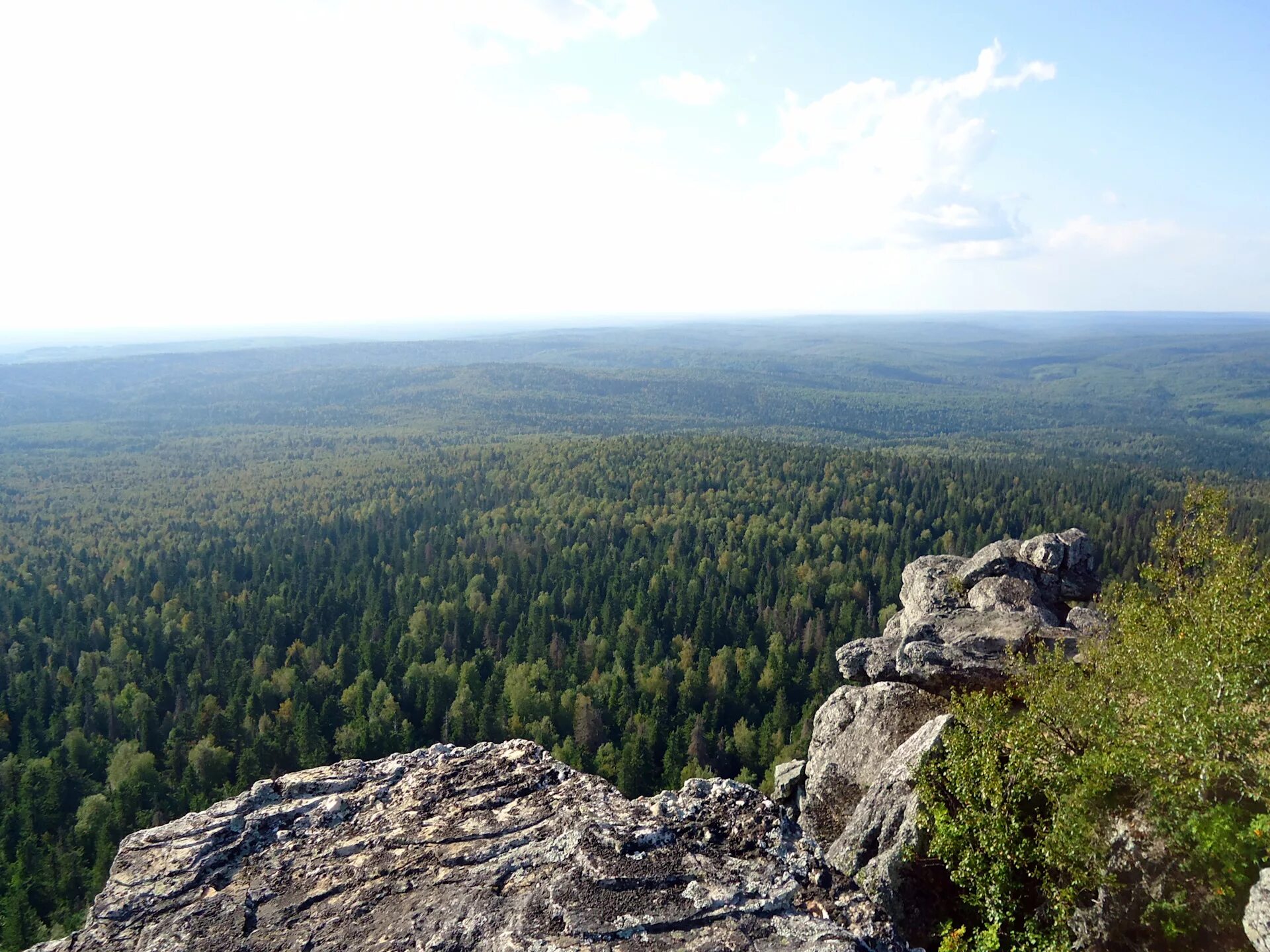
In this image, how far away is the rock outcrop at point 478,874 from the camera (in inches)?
428

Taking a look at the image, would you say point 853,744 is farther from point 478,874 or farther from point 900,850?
point 478,874

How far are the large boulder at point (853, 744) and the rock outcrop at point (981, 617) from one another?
4.54 feet

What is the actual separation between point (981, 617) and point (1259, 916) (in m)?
18.8

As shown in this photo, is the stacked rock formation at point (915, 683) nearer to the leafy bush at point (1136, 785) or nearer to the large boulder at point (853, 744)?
the large boulder at point (853, 744)

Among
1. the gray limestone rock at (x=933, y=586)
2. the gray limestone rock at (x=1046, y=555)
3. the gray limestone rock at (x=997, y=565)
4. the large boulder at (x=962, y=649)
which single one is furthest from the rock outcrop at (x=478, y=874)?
the gray limestone rock at (x=1046, y=555)

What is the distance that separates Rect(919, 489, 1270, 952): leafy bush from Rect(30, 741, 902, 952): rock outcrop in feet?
25.7

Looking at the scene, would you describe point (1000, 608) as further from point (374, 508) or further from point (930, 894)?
point (374, 508)

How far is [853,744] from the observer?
1093 inches

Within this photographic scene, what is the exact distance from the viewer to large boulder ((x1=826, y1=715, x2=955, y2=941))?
64.0 feet

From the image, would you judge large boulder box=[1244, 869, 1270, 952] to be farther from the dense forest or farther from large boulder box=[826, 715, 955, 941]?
the dense forest

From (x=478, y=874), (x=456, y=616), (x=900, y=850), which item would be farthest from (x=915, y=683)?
(x=456, y=616)

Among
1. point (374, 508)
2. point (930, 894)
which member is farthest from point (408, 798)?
point (374, 508)

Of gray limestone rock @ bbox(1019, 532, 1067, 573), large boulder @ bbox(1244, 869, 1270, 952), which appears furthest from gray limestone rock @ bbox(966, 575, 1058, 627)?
large boulder @ bbox(1244, 869, 1270, 952)

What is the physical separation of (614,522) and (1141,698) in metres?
116
